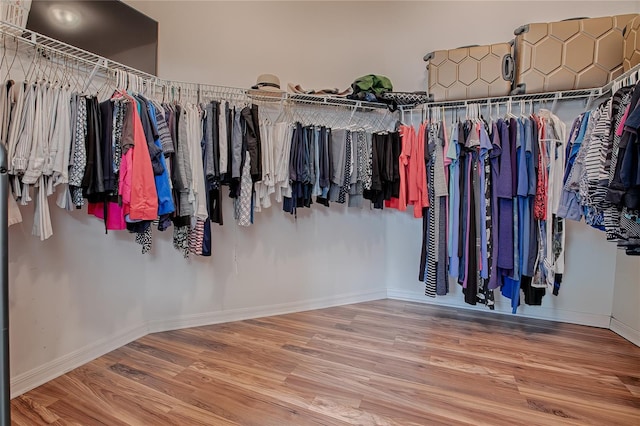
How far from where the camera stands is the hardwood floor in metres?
1.47

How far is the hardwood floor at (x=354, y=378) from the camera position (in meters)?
1.47

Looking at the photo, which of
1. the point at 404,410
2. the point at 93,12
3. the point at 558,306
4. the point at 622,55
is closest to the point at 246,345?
the point at 404,410

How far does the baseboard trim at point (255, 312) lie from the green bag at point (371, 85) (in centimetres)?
180

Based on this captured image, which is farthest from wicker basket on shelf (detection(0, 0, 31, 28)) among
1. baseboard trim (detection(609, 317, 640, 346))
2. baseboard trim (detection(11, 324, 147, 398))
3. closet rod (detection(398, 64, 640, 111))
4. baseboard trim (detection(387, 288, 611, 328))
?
baseboard trim (detection(609, 317, 640, 346))

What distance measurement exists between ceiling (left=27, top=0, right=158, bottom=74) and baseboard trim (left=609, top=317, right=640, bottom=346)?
3783 mm

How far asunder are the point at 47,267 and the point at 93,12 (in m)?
1.50

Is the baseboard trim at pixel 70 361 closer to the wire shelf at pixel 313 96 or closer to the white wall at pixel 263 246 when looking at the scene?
the white wall at pixel 263 246

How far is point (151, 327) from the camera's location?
2324 millimetres

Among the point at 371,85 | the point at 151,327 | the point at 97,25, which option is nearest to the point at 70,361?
the point at 151,327

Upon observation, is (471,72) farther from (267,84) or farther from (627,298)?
(627,298)

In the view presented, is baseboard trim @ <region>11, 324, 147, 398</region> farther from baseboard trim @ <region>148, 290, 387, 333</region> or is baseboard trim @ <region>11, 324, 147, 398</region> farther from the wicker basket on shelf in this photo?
the wicker basket on shelf

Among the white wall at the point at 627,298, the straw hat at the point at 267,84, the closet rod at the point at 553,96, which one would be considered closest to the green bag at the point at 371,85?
the closet rod at the point at 553,96

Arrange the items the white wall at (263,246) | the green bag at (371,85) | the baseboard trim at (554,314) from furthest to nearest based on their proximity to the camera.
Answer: the green bag at (371,85) → the baseboard trim at (554,314) → the white wall at (263,246)

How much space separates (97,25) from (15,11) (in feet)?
1.47
